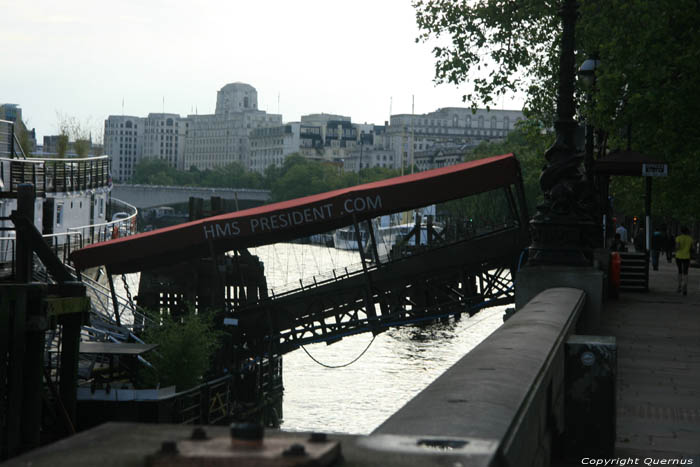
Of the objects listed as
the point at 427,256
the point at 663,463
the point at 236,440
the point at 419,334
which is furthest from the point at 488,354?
the point at 419,334

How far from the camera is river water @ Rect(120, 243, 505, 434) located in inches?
1098

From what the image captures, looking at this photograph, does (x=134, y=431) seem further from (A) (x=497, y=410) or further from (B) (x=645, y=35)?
(B) (x=645, y=35)

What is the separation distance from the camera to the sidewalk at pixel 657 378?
711 cm

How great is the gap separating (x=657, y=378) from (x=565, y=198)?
372 centimetres

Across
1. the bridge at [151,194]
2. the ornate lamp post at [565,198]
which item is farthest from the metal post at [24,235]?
the bridge at [151,194]

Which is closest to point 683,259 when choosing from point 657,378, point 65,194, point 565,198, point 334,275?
point 334,275

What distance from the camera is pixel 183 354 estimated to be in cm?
2289

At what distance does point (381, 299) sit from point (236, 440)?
71.4 ft

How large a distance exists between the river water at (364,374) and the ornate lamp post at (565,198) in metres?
11.2

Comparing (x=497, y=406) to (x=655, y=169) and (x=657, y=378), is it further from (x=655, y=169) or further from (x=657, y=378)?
(x=655, y=169)

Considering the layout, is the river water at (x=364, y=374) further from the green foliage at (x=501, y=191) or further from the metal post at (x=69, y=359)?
the metal post at (x=69, y=359)

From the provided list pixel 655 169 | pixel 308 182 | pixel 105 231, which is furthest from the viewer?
pixel 308 182

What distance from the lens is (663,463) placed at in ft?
20.8

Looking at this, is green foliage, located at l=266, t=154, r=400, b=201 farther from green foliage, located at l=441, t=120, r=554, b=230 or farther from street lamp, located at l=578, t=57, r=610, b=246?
street lamp, located at l=578, t=57, r=610, b=246
